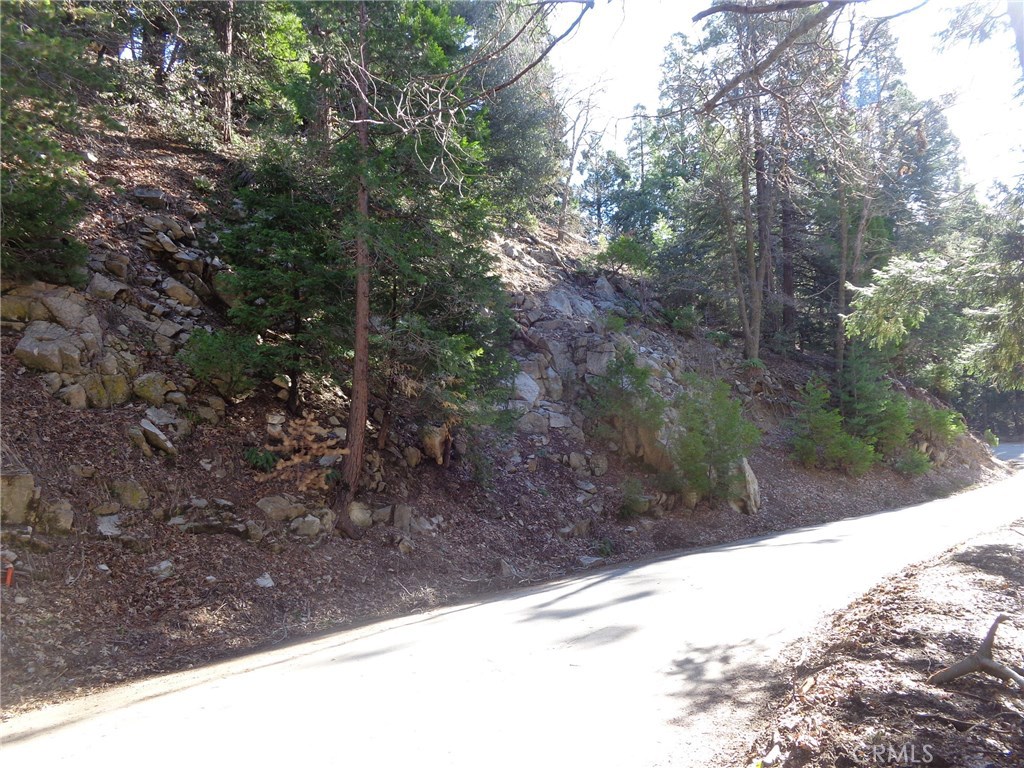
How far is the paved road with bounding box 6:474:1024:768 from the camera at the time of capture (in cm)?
337

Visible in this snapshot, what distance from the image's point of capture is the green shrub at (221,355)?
8664 mm

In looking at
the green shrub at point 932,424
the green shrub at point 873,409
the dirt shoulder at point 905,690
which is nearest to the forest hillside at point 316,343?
the dirt shoulder at point 905,690

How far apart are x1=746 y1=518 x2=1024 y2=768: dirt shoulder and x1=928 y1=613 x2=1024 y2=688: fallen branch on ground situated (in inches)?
2.4

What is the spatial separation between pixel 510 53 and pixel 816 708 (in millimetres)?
7363

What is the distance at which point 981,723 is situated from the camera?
2914mm

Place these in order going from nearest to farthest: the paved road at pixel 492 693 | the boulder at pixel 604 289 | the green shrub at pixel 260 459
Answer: the paved road at pixel 492 693 < the green shrub at pixel 260 459 < the boulder at pixel 604 289

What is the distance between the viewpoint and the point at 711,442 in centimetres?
1316

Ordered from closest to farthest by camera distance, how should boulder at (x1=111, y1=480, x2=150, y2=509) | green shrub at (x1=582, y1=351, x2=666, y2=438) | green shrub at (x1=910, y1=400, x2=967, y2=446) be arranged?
boulder at (x1=111, y1=480, x2=150, y2=509), green shrub at (x1=582, y1=351, x2=666, y2=438), green shrub at (x1=910, y1=400, x2=967, y2=446)

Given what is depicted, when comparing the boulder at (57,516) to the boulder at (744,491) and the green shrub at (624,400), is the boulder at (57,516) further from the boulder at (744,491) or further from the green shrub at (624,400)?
the boulder at (744,491)

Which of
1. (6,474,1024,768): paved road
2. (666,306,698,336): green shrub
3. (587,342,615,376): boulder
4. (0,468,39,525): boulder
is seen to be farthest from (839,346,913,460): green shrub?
(0,468,39,525): boulder

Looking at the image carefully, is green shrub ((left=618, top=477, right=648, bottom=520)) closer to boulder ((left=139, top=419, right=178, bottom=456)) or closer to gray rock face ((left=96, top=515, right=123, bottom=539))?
boulder ((left=139, top=419, right=178, bottom=456))

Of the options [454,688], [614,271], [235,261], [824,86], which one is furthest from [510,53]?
[614,271]

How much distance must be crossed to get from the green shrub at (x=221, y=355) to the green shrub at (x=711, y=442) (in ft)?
27.4

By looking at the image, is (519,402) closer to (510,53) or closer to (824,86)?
(510,53)
